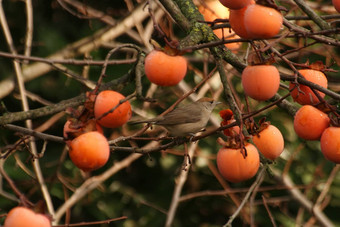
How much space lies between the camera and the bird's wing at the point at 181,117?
3.76 meters

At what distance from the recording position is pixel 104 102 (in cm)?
205

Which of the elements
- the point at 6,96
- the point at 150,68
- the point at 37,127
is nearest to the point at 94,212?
the point at 37,127

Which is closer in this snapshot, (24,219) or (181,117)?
(24,219)

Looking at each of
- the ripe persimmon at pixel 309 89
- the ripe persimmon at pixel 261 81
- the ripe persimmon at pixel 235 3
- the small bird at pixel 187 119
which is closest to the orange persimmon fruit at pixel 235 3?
the ripe persimmon at pixel 235 3

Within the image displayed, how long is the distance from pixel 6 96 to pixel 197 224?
1803mm

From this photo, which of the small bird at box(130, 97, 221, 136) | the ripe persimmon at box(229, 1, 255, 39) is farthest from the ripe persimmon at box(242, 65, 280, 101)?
the small bird at box(130, 97, 221, 136)

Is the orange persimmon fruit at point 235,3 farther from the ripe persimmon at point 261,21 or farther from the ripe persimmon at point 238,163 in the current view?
the ripe persimmon at point 238,163

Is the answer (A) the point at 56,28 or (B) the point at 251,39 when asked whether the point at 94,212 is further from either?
(B) the point at 251,39

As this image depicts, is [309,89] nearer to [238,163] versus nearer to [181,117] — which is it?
[238,163]

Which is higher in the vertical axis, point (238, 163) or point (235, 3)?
point (235, 3)

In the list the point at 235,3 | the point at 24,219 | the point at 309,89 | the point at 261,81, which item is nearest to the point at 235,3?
the point at 235,3

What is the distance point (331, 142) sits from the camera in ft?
7.06

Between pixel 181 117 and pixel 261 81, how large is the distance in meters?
1.77

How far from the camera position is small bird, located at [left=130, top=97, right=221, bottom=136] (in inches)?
146
